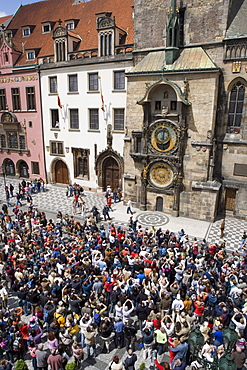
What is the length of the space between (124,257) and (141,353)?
4914 millimetres

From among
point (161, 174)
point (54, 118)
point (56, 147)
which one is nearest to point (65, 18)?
point (54, 118)

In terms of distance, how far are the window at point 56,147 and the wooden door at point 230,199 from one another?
19.1 metres

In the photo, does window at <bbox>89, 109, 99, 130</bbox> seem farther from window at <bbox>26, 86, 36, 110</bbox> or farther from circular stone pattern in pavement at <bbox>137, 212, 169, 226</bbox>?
circular stone pattern in pavement at <bbox>137, 212, 169, 226</bbox>

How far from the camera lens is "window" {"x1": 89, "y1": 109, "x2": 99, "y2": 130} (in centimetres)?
3023

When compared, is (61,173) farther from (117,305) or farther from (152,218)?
(117,305)

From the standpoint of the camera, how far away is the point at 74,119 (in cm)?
3173

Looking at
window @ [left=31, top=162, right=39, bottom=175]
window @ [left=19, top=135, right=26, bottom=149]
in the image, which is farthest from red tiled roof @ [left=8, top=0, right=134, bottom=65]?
window @ [left=31, top=162, right=39, bottom=175]

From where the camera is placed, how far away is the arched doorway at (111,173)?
3047 cm

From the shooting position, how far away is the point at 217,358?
28.8ft

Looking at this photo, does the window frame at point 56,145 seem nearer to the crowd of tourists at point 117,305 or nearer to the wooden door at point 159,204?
the wooden door at point 159,204

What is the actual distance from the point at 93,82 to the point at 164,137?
35.6ft

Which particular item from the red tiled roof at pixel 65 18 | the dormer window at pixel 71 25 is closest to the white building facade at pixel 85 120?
the red tiled roof at pixel 65 18

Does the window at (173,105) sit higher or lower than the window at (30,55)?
lower

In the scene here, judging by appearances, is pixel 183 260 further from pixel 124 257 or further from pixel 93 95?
pixel 93 95
